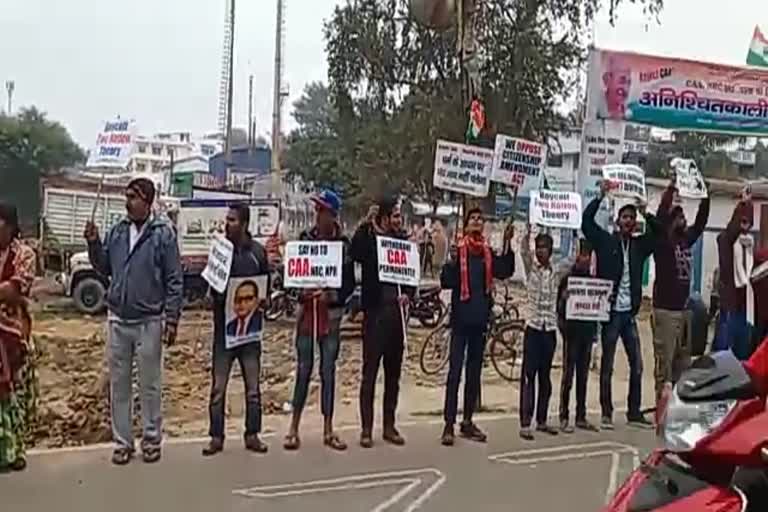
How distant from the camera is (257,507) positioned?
6.77m

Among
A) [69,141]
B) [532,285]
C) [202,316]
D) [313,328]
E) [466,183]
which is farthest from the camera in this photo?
[69,141]

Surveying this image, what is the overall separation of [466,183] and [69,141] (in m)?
44.3

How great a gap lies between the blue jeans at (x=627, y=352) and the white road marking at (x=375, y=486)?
2.33 meters

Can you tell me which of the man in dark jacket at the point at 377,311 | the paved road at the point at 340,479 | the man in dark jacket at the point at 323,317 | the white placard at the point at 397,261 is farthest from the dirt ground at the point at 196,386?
the white placard at the point at 397,261

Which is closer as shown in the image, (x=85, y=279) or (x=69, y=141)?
(x=85, y=279)

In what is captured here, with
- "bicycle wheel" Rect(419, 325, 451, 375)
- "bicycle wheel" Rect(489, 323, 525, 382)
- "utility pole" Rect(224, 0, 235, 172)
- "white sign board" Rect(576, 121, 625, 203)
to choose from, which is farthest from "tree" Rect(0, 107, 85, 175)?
"white sign board" Rect(576, 121, 625, 203)

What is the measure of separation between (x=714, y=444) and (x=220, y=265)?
5545mm

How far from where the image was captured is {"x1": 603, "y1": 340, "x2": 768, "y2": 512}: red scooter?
2.91 meters

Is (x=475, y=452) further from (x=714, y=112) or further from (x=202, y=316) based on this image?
(x=202, y=316)

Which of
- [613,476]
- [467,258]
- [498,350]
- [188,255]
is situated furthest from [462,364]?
[188,255]

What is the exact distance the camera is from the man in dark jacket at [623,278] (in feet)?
30.2

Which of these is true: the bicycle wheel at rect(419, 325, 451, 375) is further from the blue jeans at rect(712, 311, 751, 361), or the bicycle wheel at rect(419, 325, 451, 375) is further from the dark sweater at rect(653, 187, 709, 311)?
the dark sweater at rect(653, 187, 709, 311)

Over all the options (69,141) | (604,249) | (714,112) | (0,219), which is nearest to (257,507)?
(0,219)

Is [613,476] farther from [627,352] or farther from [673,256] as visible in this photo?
[673,256]
